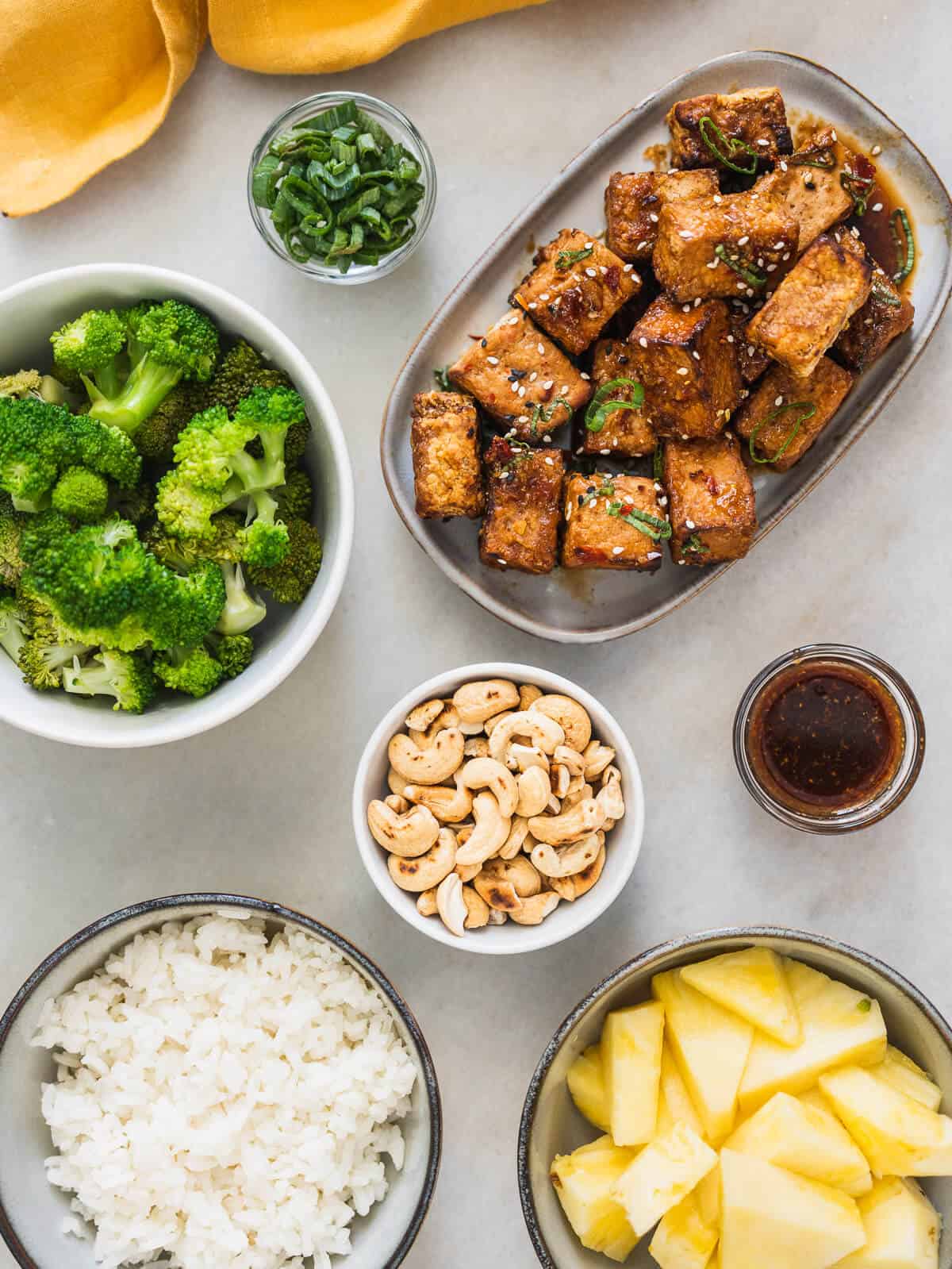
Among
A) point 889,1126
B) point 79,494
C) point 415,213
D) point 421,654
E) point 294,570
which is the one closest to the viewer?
point 79,494

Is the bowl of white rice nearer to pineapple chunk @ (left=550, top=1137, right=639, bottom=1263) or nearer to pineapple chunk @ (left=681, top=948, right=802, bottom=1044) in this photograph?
pineapple chunk @ (left=550, top=1137, right=639, bottom=1263)

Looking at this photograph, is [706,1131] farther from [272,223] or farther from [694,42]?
[694,42]

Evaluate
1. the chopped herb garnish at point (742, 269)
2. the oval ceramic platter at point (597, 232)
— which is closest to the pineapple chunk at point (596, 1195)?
the oval ceramic platter at point (597, 232)

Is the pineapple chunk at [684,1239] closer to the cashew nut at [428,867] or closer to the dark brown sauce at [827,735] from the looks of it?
the cashew nut at [428,867]

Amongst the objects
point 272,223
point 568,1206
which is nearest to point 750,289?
point 272,223

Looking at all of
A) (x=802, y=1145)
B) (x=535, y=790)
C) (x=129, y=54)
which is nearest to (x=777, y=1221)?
(x=802, y=1145)

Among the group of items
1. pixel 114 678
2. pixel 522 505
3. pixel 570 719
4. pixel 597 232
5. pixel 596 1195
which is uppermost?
pixel 597 232

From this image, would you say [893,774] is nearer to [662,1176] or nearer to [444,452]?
[662,1176]
